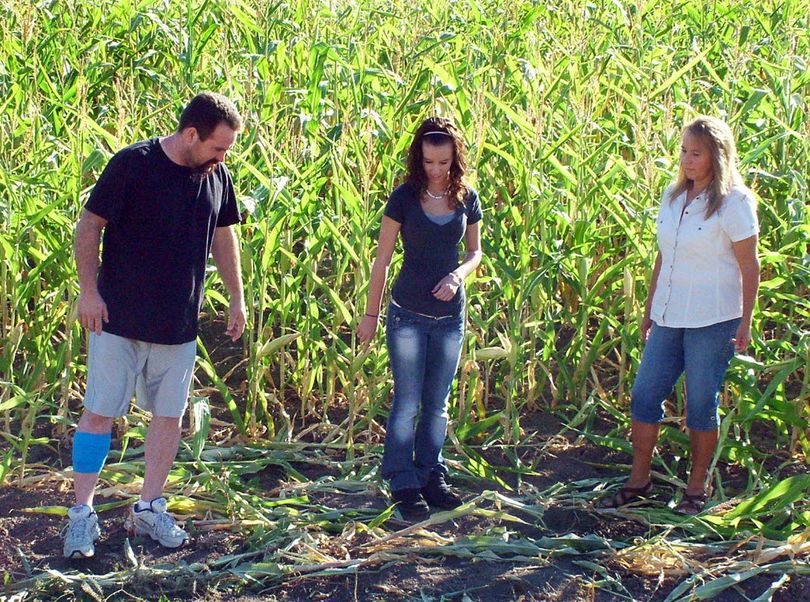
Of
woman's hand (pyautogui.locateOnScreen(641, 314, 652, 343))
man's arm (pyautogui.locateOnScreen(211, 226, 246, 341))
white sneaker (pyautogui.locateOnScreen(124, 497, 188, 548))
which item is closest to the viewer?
white sneaker (pyautogui.locateOnScreen(124, 497, 188, 548))

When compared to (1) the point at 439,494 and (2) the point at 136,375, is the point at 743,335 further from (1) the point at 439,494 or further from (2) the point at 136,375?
(2) the point at 136,375

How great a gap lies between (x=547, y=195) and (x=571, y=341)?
0.76m

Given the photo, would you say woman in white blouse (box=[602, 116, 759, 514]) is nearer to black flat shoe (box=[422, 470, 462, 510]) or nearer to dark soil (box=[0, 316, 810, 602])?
dark soil (box=[0, 316, 810, 602])

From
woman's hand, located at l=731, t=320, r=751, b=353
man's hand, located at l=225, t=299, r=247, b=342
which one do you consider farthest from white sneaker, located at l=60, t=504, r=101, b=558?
woman's hand, located at l=731, t=320, r=751, b=353

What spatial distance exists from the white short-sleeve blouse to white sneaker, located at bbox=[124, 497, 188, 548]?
1873mm

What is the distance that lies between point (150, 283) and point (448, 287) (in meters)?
1.00

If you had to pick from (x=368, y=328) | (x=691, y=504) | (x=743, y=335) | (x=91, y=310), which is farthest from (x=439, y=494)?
(x=91, y=310)

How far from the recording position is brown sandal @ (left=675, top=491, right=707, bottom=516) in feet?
13.7

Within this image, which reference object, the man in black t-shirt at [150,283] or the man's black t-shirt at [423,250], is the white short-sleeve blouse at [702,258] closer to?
the man's black t-shirt at [423,250]

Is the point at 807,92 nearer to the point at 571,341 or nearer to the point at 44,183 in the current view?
the point at 571,341

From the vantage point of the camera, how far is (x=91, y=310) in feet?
11.5

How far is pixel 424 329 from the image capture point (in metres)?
4.06

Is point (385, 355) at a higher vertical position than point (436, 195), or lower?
lower

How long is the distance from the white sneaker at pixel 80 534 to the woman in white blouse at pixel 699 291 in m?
1.89
